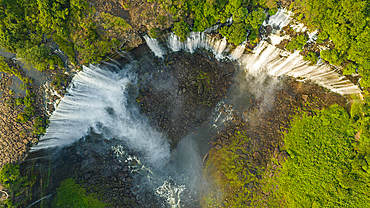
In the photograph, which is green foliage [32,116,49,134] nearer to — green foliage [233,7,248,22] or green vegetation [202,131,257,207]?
green vegetation [202,131,257,207]

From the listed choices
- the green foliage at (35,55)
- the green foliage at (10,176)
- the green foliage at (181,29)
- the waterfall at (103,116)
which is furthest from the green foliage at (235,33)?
the green foliage at (10,176)

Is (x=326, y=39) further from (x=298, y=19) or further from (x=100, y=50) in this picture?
(x=100, y=50)

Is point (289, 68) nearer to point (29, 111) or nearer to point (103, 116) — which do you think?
point (103, 116)

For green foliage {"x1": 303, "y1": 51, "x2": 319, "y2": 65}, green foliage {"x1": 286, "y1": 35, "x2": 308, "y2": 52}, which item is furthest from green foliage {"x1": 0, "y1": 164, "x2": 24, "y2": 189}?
green foliage {"x1": 303, "y1": 51, "x2": 319, "y2": 65}

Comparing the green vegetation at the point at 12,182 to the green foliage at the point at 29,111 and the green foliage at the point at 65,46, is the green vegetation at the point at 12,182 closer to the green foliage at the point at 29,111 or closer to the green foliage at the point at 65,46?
the green foliage at the point at 29,111

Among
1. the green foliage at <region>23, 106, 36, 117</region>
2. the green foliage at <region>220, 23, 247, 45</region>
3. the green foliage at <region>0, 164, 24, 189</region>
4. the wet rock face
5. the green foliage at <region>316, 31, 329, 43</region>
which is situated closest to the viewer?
the green foliage at <region>0, 164, 24, 189</region>
